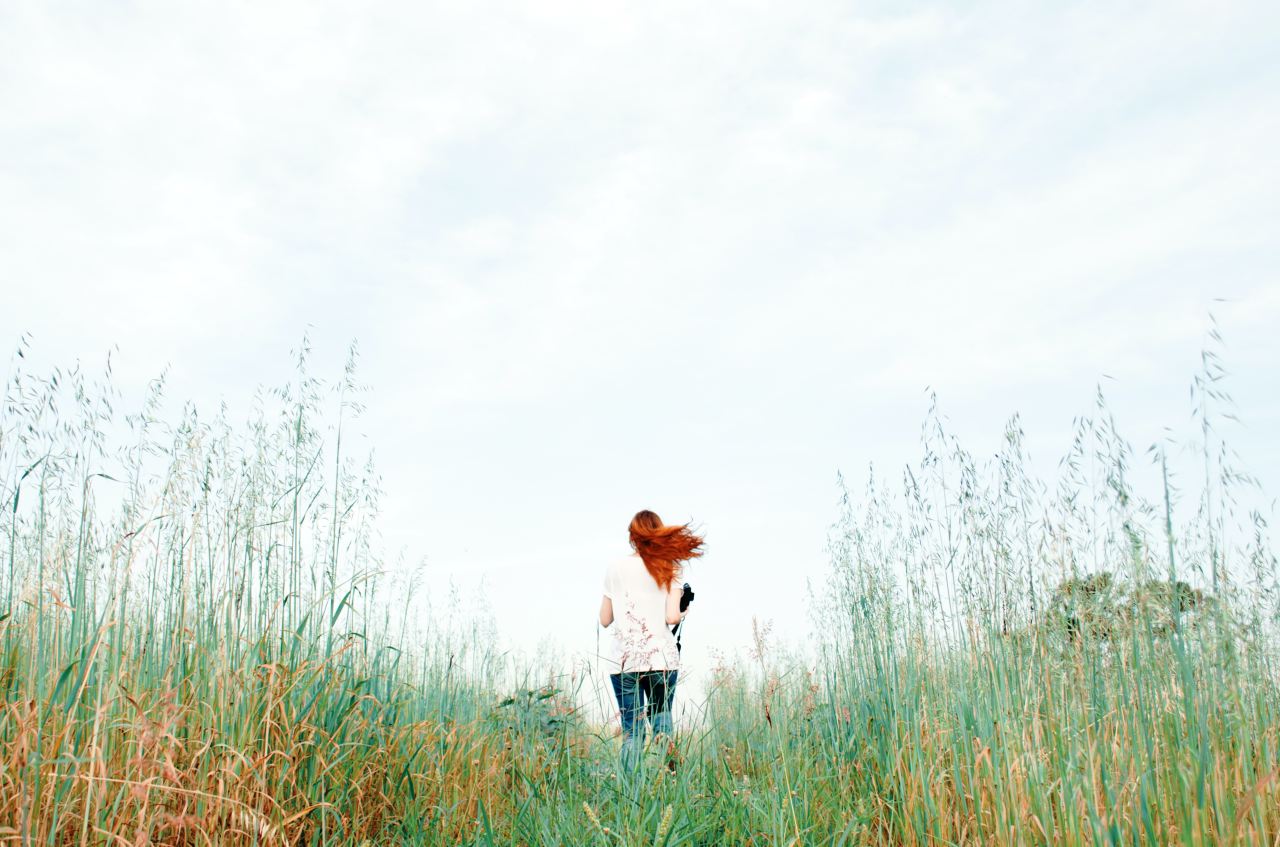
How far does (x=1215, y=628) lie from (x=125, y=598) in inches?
148

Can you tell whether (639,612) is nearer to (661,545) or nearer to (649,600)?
(649,600)

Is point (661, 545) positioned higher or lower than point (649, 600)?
higher

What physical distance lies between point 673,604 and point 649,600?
20 centimetres

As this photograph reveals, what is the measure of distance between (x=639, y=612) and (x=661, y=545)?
480 millimetres

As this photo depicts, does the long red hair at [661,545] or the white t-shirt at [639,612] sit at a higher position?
the long red hair at [661,545]

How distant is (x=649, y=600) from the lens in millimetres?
5766

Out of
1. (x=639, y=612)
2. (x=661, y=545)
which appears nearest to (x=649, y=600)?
(x=639, y=612)

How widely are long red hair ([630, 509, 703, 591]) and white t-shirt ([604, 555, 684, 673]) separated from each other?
0.05 m

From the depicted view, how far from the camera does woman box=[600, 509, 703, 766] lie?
5.39 metres

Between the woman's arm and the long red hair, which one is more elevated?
the long red hair

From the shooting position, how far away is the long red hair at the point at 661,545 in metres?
5.82

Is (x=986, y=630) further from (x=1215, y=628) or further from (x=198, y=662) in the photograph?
(x=198, y=662)

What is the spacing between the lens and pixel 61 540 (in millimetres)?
3400

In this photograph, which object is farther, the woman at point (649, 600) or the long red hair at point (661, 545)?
the long red hair at point (661, 545)
